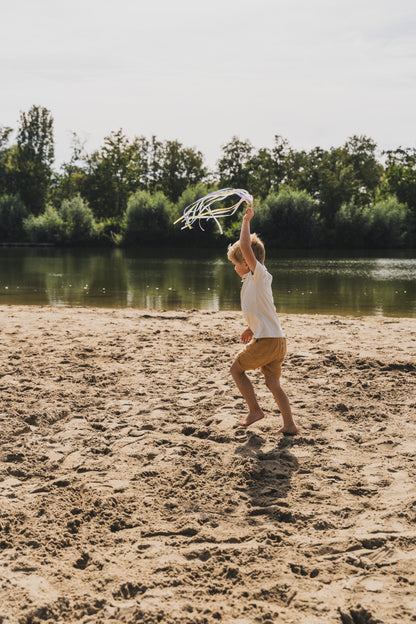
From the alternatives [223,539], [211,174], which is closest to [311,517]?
[223,539]

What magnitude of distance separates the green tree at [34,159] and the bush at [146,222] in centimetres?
2217

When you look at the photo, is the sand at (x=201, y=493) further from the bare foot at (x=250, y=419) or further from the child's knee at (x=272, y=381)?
the child's knee at (x=272, y=381)

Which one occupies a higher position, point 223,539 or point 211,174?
point 211,174

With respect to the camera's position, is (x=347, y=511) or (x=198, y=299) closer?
(x=347, y=511)

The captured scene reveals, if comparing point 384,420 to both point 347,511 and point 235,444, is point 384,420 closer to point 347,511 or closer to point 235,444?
point 235,444

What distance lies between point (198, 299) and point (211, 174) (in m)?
61.7

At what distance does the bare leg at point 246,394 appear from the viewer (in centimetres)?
523

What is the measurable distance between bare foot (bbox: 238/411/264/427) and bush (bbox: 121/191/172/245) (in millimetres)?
58342

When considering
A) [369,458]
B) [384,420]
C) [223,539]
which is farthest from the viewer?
[384,420]

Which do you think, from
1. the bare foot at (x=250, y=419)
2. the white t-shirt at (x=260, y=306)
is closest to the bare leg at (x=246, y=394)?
the bare foot at (x=250, y=419)

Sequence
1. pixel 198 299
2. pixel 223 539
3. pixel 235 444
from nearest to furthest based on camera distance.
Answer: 1. pixel 223 539
2. pixel 235 444
3. pixel 198 299

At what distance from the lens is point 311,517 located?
3609mm

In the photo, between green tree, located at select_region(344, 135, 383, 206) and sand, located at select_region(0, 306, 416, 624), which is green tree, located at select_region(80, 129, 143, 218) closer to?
green tree, located at select_region(344, 135, 383, 206)

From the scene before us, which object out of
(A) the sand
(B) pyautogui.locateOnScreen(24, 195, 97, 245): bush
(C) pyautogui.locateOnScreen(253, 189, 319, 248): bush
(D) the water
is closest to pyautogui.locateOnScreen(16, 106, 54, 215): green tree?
(B) pyautogui.locateOnScreen(24, 195, 97, 245): bush
